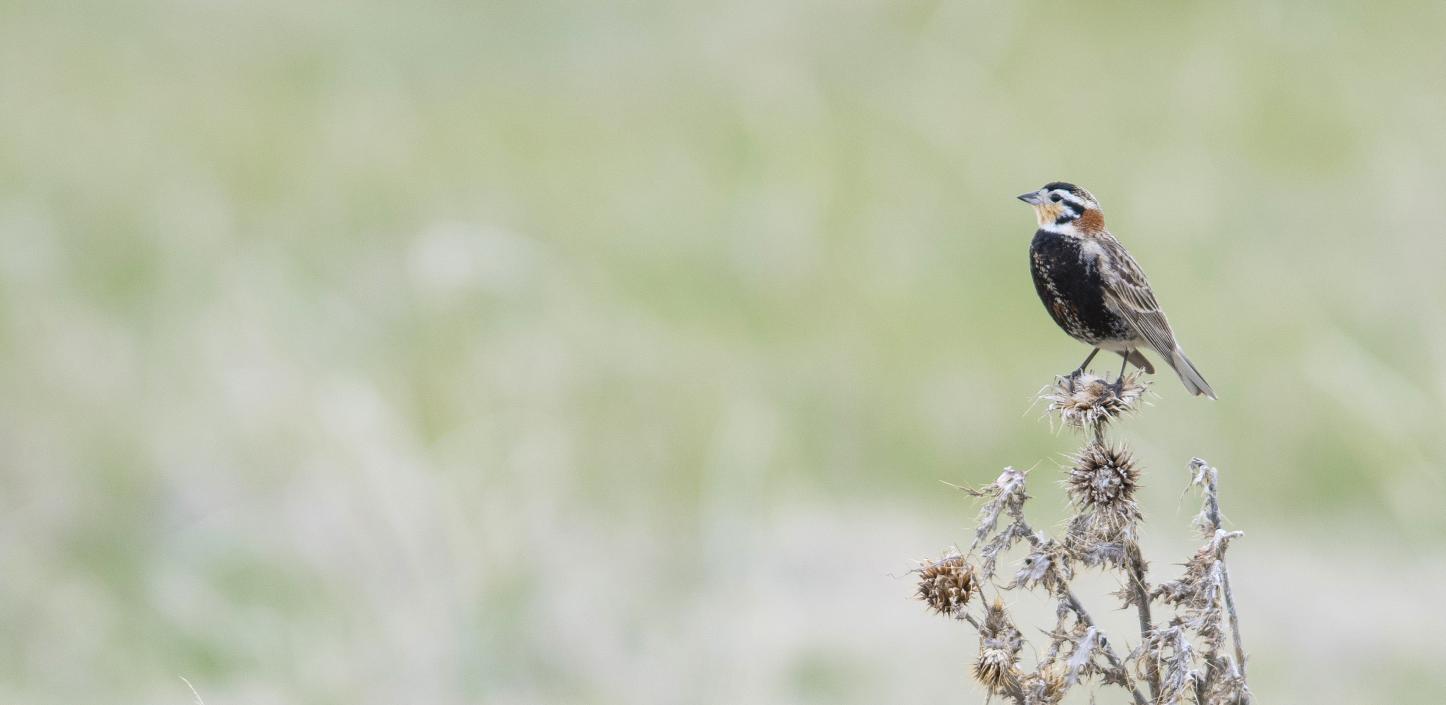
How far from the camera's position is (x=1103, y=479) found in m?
3.34

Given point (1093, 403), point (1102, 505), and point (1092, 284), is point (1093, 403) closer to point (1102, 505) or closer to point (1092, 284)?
point (1102, 505)

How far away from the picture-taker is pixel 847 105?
13805mm

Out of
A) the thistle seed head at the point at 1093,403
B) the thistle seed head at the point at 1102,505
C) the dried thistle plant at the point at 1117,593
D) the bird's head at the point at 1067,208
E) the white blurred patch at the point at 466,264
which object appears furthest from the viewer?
the white blurred patch at the point at 466,264

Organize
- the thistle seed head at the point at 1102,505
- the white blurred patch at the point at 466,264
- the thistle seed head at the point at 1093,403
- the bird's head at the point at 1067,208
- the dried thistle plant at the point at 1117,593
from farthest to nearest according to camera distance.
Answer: the white blurred patch at the point at 466,264 → the bird's head at the point at 1067,208 → the thistle seed head at the point at 1093,403 → the thistle seed head at the point at 1102,505 → the dried thistle plant at the point at 1117,593

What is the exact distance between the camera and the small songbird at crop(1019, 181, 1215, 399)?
449 cm

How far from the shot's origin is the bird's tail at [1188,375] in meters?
4.39

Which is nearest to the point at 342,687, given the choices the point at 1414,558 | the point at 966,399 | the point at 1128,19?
the point at 966,399

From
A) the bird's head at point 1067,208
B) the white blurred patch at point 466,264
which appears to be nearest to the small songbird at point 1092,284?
the bird's head at point 1067,208

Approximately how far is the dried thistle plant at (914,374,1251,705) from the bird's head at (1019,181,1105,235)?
132 cm

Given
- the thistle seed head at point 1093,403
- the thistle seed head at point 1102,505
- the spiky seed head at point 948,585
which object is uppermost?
the thistle seed head at point 1093,403

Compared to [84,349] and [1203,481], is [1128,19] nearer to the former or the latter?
[84,349]

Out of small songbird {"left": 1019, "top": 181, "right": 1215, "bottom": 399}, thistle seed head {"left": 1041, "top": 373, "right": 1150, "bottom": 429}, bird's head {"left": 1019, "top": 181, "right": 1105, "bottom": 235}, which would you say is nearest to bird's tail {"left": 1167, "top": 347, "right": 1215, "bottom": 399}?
small songbird {"left": 1019, "top": 181, "right": 1215, "bottom": 399}

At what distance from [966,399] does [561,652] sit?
11.8 ft

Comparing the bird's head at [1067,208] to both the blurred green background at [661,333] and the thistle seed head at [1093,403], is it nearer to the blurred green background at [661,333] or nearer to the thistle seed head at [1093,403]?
the thistle seed head at [1093,403]
